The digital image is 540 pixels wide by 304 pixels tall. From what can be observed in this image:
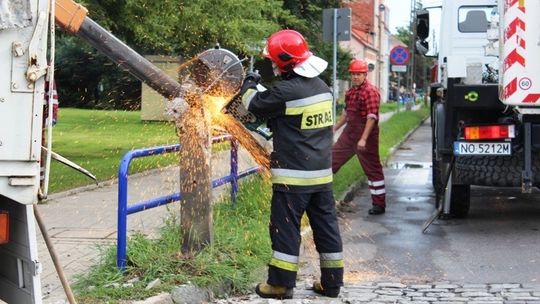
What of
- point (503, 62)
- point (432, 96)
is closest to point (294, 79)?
point (503, 62)

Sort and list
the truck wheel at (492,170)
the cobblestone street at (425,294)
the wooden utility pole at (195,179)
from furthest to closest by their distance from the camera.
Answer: the truck wheel at (492,170), the wooden utility pole at (195,179), the cobblestone street at (425,294)

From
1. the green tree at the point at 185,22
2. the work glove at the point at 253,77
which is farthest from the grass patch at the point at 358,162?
the work glove at the point at 253,77

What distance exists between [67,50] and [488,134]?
120 ft

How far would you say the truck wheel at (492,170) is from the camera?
7.95 meters

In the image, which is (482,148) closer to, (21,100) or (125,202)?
(125,202)

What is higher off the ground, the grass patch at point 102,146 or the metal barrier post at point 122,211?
the metal barrier post at point 122,211

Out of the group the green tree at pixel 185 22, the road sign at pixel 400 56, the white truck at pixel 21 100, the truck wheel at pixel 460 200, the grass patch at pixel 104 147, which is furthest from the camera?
the road sign at pixel 400 56

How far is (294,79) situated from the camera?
5465mm

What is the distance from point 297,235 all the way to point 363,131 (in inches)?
153

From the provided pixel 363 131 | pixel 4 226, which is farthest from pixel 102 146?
pixel 4 226

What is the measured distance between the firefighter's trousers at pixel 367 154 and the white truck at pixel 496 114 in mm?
752

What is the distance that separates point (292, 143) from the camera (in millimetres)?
5449

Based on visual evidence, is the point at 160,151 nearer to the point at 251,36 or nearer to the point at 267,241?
the point at 267,241

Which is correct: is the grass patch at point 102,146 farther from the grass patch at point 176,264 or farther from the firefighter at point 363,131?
the firefighter at point 363,131
